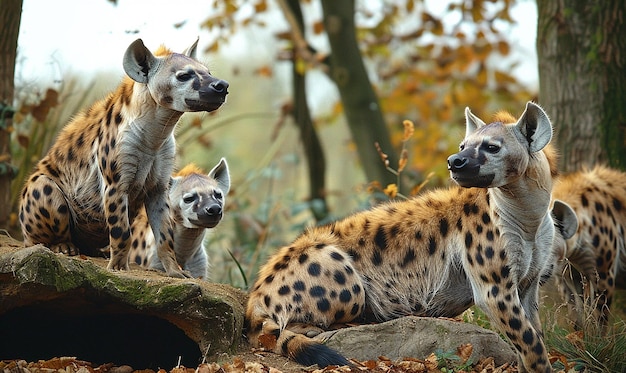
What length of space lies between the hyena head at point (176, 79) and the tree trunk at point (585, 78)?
4039 mm

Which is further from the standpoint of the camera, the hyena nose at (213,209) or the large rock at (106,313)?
the hyena nose at (213,209)

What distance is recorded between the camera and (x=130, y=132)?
6.37 meters

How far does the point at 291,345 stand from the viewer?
562 centimetres

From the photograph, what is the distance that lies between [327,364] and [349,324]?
0.95 metres

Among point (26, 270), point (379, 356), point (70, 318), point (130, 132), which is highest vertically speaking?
point (130, 132)

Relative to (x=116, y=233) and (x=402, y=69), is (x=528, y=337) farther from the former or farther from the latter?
(x=402, y=69)

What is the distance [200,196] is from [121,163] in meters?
1.03

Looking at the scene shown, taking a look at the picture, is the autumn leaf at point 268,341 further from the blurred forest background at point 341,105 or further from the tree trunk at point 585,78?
the tree trunk at point 585,78

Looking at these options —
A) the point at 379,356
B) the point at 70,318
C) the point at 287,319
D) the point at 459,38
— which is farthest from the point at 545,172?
the point at 459,38

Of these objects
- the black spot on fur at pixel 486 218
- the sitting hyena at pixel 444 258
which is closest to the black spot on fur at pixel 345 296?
the sitting hyena at pixel 444 258

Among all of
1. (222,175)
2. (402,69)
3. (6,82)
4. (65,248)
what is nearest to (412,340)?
(222,175)

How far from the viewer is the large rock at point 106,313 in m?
5.12

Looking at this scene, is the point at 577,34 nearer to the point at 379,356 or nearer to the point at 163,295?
the point at 379,356

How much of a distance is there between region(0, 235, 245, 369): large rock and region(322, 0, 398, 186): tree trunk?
5.35 m
